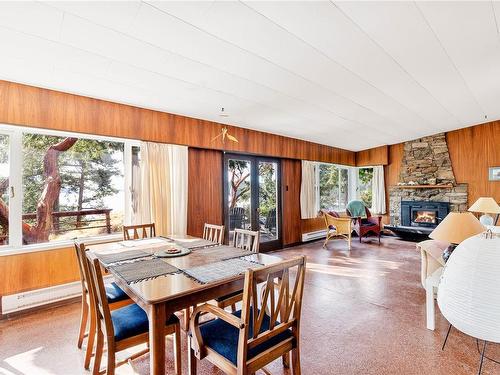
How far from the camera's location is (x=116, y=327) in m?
1.65

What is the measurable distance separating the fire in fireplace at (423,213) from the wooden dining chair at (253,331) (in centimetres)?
648

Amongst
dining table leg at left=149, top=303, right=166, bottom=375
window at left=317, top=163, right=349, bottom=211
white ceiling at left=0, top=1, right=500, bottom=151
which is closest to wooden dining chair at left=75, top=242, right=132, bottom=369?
dining table leg at left=149, top=303, right=166, bottom=375

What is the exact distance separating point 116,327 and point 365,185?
7.80 m

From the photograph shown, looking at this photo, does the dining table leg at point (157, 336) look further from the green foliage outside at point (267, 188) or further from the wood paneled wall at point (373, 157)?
the wood paneled wall at point (373, 157)

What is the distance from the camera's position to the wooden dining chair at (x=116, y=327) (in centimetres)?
154

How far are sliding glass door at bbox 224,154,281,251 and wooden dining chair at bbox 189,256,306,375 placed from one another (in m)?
3.22

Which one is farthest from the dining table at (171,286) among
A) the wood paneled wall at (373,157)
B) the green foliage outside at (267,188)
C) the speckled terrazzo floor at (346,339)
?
the wood paneled wall at (373,157)

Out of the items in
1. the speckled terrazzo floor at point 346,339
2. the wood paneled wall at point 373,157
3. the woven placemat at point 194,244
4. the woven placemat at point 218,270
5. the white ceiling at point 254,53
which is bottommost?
the speckled terrazzo floor at point 346,339

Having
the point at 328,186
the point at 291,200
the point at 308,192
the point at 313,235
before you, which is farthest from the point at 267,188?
the point at 328,186

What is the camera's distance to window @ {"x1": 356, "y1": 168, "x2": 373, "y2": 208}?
7926 mm

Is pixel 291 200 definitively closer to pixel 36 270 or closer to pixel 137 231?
pixel 137 231

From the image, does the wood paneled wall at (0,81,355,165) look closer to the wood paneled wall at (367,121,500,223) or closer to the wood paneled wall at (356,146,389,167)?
the wood paneled wall at (356,146,389,167)

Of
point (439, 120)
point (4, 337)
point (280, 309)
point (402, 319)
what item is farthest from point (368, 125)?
point (4, 337)

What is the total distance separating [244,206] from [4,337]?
3631 millimetres
